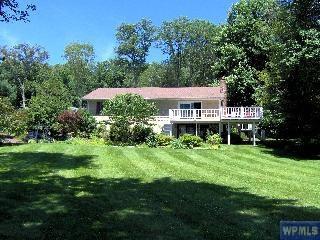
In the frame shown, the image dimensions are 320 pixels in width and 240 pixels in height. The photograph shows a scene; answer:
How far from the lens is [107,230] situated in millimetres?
8953

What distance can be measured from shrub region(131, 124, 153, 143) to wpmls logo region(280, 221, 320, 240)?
3221 centimetres

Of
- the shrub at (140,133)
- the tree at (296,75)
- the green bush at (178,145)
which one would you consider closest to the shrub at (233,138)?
the tree at (296,75)

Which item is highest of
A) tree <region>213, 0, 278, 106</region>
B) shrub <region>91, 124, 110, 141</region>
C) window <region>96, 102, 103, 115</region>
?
tree <region>213, 0, 278, 106</region>

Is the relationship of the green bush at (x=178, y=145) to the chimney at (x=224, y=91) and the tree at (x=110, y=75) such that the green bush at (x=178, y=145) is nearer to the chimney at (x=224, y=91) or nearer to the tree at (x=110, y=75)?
the chimney at (x=224, y=91)

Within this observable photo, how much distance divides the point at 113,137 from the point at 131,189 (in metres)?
24.1

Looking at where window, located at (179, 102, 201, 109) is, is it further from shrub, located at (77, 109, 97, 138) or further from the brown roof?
shrub, located at (77, 109, 97, 138)

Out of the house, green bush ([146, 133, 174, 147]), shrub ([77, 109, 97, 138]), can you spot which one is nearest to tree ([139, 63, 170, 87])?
the house

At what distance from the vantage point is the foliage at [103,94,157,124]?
119 ft

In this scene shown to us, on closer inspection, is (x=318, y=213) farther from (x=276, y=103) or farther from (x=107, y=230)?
(x=276, y=103)

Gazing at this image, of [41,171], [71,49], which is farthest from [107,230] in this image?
[71,49]

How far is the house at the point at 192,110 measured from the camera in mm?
37781

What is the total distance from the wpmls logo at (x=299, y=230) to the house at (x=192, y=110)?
33311mm

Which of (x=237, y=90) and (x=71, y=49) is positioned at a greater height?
(x=71, y=49)

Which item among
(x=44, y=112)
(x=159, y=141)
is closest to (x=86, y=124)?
(x=44, y=112)
